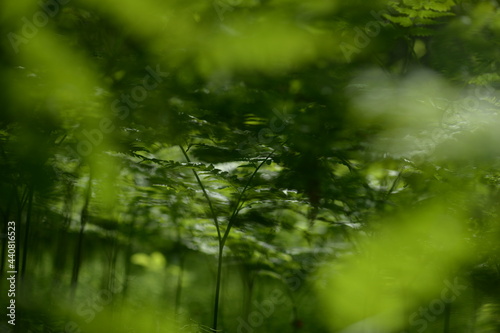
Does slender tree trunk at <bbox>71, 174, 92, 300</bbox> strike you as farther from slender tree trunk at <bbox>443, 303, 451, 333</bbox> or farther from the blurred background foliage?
slender tree trunk at <bbox>443, 303, 451, 333</bbox>

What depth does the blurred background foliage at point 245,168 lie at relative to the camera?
671 mm

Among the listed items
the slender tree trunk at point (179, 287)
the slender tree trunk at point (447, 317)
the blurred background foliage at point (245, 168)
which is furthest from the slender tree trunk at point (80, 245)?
the slender tree trunk at point (447, 317)

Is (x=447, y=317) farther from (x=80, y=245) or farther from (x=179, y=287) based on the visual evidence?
(x=80, y=245)

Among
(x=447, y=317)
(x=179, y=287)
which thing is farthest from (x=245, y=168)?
(x=447, y=317)

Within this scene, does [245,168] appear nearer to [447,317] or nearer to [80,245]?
[80,245]

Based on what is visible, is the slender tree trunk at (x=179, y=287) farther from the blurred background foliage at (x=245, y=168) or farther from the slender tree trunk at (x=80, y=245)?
the slender tree trunk at (x=80, y=245)

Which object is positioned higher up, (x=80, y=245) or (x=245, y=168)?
(x=245, y=168)

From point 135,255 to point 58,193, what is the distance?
172 millimetres

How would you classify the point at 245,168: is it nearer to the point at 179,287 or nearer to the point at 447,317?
the point at 179,287

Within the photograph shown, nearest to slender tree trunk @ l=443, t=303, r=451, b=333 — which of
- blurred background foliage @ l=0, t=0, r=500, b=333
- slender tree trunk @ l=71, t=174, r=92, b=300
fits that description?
blurred background foliage @ l=0, t=0, r=500, b=333

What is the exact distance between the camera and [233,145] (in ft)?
2.43

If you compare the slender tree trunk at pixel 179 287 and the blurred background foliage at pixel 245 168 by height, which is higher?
the blurred background foliage at pixel 245 168

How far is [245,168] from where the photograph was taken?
0.73 m

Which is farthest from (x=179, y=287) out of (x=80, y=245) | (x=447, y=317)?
(x=447, y=317)
